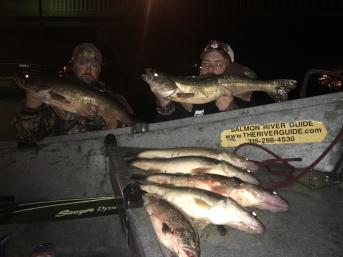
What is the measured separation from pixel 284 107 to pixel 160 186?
60.0 inches

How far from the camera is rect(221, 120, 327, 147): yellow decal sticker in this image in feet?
11.3

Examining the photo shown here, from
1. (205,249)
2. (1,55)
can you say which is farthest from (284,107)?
(1,55)

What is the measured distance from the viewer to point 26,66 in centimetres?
787

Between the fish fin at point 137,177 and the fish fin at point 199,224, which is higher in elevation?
the fish fin at point 137,177

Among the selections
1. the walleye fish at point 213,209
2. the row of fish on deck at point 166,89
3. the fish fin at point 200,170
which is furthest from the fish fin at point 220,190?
the row of fish on deck at point 166,89

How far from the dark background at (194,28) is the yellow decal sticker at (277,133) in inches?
402

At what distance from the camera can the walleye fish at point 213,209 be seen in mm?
2410

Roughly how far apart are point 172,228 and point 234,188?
26.1 inches

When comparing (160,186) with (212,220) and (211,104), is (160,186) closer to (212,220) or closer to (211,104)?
(212,220)

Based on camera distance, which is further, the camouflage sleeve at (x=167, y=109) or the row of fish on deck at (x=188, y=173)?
the camouflage sleeve at (x=167, y=109)

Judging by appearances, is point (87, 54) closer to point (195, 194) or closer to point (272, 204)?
point (195, 194)

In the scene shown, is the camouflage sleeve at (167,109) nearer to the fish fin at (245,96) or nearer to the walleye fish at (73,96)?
the walleye fish at (73,96)

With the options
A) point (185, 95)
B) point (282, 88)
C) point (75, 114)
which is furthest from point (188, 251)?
point (75, 114)

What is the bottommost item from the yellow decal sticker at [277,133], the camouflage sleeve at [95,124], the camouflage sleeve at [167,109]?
the camouflage sleeve at [95,124]
